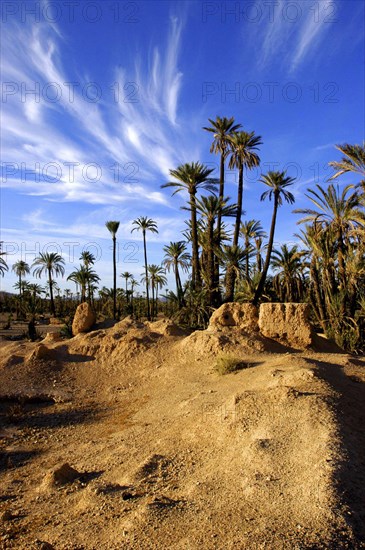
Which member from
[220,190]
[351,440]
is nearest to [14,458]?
[351,440]

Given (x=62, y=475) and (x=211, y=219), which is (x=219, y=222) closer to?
(x=211, y=219)

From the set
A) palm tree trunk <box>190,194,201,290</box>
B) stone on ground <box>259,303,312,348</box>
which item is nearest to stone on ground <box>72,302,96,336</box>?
stone on ground <box>259,303,312,348</box>

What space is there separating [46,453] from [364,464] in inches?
250

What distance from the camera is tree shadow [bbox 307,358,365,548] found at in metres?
4.66

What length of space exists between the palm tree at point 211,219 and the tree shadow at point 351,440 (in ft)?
54.4

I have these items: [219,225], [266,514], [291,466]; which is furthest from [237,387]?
[219,225]

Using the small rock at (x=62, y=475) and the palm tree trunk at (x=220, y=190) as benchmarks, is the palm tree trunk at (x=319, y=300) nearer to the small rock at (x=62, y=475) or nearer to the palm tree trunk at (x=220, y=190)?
the palm tree trunk at (x=220, y=190)

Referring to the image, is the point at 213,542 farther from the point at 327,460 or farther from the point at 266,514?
the point at 327,460

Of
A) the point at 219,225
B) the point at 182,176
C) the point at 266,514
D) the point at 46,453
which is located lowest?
the point at 46,453

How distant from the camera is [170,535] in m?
4.43

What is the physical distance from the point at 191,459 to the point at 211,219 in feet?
70.5

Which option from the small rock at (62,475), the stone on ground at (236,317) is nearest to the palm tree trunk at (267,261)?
the stone on ground at (236,317)

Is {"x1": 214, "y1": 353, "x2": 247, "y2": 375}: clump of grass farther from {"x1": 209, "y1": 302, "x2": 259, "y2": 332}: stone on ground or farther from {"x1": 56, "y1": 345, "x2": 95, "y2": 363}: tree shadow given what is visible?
{"x1": 56, "y1": 345, "x2": 95, "y2": 363}: tree shadow

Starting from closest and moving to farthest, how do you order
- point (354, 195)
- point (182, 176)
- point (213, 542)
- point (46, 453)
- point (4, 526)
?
point (213, 542) → point (4, 526) → point (46, 453) → point (354, 195) → point (182, 176)
